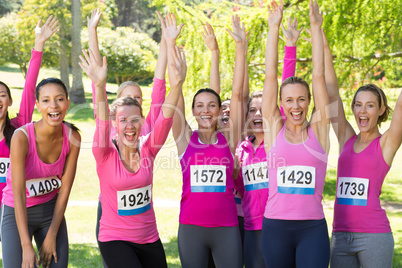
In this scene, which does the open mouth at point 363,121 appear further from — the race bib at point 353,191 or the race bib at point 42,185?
the race bib at point 42,185

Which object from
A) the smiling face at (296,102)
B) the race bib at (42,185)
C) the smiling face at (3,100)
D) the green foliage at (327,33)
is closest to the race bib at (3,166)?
the smiling face at (3,100)

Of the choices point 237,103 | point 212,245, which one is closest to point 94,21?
point 237,103

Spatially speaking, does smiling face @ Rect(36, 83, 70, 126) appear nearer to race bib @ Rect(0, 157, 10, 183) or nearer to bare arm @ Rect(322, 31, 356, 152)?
race bib @ Rect(0, 157, 10, 183)

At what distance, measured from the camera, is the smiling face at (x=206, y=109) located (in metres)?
4.00

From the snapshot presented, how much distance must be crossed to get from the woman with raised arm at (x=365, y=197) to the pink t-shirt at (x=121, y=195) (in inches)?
51.6

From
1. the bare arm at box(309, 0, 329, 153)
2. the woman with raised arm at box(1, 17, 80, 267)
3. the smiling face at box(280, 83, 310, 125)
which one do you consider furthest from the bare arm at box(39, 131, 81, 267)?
the bare arm at box(309, 0, 329, 153)

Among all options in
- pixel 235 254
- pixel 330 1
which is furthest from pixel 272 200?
pixel 330 1

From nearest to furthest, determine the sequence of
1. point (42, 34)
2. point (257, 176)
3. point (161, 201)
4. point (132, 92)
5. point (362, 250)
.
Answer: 1. point (362, 250)
2. point (257, 176)
3. point (42, 34)
4. point (132, 92)
5. point (161, 201)

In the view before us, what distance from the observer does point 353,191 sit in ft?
11.3

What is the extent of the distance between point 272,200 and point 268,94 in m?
0.77

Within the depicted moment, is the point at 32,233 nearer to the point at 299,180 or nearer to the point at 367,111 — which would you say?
the point at 299,180

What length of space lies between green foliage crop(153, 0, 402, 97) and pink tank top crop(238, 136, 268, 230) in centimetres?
307

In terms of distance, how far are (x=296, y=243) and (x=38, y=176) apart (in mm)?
1862

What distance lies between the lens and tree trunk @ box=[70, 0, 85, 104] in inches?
656
